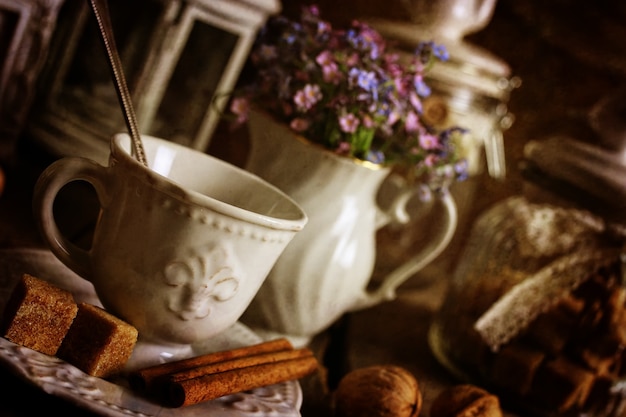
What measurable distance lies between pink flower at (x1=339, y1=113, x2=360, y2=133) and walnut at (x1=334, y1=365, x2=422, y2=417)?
249 millimetres

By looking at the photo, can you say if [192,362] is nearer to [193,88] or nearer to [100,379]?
[100,379]

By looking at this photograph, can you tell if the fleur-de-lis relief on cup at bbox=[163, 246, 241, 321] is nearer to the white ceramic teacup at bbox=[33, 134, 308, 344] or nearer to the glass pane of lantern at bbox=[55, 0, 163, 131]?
the white ceramic teacup at bbox=[33, 134, 308, 344]

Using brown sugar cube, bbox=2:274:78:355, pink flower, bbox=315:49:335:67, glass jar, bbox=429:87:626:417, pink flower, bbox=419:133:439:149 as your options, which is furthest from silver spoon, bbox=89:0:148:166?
glass jar, bbox=429:87:626:417

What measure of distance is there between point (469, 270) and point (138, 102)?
50 cm

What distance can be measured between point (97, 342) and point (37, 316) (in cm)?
5

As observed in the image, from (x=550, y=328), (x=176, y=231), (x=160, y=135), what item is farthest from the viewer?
(x=160, y=135)

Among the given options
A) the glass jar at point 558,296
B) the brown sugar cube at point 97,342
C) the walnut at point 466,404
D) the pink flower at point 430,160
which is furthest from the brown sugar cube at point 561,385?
the brown sugar cube at point 97,342

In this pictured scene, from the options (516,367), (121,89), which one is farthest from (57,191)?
(516,367)

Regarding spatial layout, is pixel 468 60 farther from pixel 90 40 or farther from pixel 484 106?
pixel 90 40

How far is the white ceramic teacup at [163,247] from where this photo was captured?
21.6 inches

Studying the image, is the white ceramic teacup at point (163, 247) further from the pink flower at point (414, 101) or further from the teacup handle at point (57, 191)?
the pink flower at point (414, 101)

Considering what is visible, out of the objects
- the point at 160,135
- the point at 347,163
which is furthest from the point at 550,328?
the point at 160,135

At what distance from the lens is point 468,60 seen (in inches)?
42.8

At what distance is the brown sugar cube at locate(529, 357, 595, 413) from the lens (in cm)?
84
